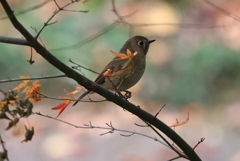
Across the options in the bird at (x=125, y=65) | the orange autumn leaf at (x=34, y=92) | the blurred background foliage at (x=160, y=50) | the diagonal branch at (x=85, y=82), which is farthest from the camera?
the blurred background foliage at (x=160, y=50)

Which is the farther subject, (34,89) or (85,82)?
(34,89)

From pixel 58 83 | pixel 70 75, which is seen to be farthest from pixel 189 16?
pixel 70 75

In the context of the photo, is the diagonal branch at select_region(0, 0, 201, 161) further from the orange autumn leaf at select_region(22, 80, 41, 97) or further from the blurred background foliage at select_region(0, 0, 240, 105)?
the blurred background foliage at select_region(0, 0, 240, 105)

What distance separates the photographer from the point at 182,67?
10.0ft

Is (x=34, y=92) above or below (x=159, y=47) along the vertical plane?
below

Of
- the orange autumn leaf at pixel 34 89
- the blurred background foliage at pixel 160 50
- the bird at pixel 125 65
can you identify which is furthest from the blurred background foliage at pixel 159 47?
the orange autumn leaf at pixel 34 89

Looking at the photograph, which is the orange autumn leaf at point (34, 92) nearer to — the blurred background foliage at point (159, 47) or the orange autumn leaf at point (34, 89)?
the orange autumn leaf at point (34, 89)

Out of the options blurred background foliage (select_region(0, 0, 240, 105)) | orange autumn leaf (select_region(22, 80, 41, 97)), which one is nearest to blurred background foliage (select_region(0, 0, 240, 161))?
blurred background foliage (select_region(0, 0, 240, 105))

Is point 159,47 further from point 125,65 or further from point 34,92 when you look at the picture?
point 34,92

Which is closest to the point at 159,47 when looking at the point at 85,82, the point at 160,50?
the point at 160,50

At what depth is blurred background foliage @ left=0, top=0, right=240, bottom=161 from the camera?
2922 millimetres

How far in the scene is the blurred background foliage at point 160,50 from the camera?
2.92 m

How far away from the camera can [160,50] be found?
3088 mm

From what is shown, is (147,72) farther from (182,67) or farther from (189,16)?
(189,16)
